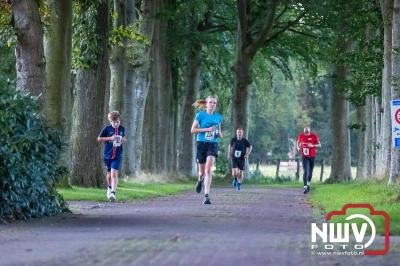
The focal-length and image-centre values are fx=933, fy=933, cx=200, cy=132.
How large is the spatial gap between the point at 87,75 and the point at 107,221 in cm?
1162

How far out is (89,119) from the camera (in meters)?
25.4

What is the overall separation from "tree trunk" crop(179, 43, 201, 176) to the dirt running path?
95.6 ft

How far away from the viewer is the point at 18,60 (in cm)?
1647

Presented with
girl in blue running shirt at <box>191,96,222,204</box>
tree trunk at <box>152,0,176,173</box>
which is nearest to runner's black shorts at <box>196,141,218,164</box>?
girl in blue running shirt at <box>191,96,222,204</box>

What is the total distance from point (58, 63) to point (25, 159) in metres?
8.41

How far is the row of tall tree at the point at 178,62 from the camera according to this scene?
22.0 m

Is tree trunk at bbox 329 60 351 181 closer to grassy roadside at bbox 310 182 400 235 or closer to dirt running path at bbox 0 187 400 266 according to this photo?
grassy roadside at bbox 310 182 400 235

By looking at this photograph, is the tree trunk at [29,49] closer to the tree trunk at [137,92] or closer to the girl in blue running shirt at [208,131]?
the girl in blue running shirt at [208,131]

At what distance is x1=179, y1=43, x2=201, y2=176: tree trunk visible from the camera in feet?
149

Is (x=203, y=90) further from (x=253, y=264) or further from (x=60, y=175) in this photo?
(x=253, y=264)

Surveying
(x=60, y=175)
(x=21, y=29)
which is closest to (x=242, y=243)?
(x=60, y=175)

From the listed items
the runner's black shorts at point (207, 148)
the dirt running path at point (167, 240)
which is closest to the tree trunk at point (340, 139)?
the runner's black shorts at point (207, 148)

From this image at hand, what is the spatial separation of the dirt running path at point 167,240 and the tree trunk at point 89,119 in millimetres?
8453

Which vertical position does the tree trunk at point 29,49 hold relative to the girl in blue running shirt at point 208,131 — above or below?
above
